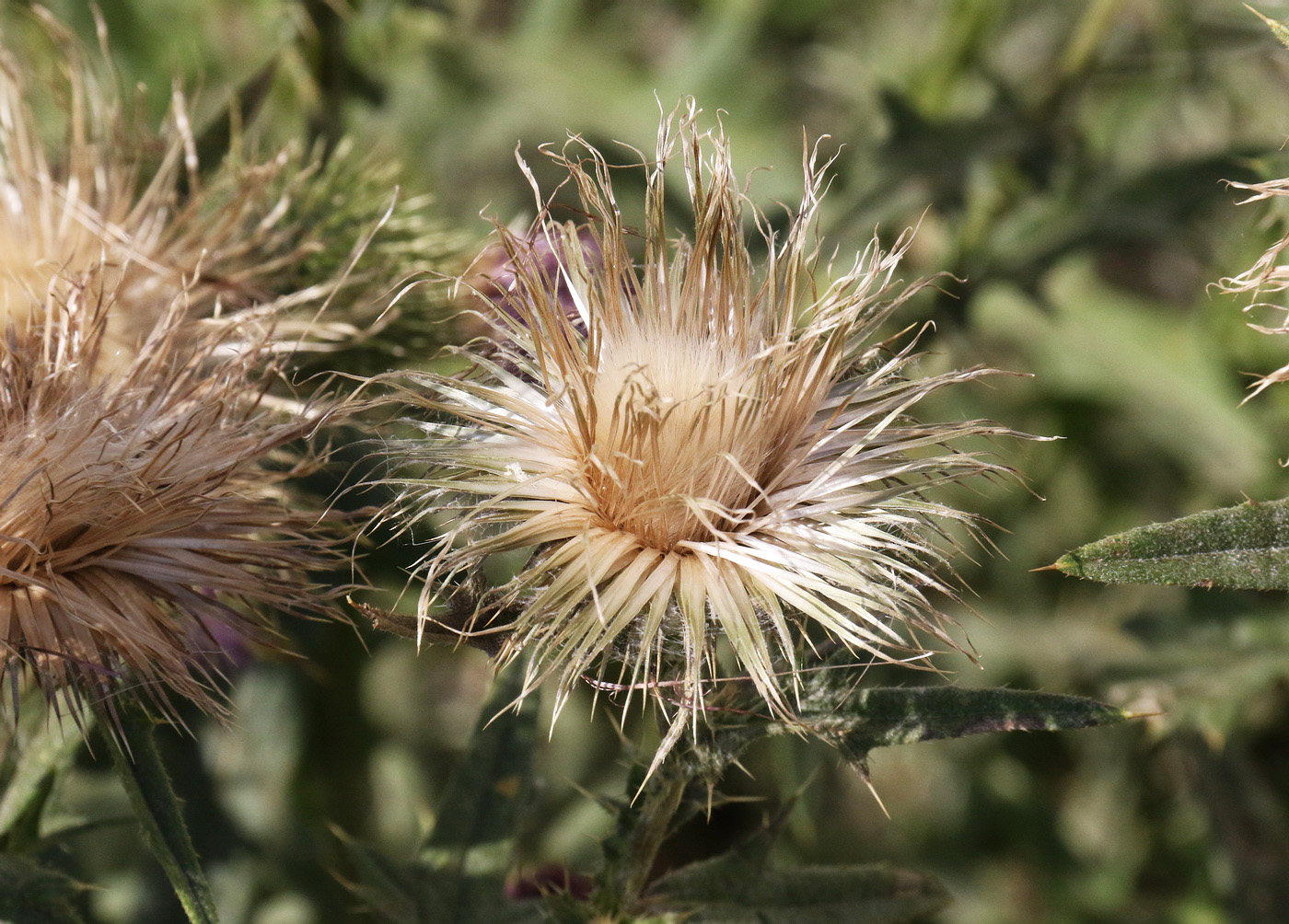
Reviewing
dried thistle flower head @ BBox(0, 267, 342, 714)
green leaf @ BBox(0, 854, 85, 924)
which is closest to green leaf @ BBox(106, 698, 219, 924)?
dried thistle flower head @ BBox(0, 267, 342, 714)

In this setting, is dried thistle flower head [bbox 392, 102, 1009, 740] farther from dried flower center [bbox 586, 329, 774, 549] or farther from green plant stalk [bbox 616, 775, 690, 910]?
green plant stalk [bbox 616, 775, 690, 910]

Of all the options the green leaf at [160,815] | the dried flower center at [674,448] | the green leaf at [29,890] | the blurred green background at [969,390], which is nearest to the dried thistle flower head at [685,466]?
the dried flower center at [674,448]

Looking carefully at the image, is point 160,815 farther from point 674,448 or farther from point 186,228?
point 186,228

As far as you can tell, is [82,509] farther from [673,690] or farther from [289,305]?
[673,690]

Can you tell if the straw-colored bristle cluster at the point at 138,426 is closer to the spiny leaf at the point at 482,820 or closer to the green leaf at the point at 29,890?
the green leaf at the point at 29,890

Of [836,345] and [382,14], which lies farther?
[382,14]

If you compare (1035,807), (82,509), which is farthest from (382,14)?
(1035,807)

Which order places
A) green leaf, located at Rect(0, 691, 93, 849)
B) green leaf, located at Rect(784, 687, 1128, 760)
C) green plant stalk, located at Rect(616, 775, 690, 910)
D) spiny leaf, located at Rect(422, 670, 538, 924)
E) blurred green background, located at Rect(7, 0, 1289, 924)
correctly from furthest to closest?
blurred green background, located at Rect(7, 0, 1289, 924)
spiny leaf, located at Rect(422, 670, 538, 924)
green leaf, located at Rect(0, 691, 93, 849)
green plant stalk, located at Rect(616, 775, 690, 910)
green leaf, located at Rect(784, 687, 1128, 760)
